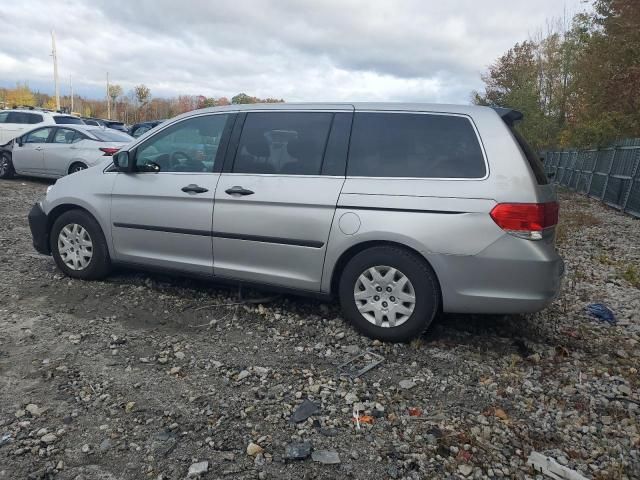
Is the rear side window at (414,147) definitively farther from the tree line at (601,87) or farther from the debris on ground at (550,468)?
the tree line at (601,87)

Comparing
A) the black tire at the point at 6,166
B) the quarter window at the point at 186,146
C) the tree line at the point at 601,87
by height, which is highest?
the tree line at the point at 601,87

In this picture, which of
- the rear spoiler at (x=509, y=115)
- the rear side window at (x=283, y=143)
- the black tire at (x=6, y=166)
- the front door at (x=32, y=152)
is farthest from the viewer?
the black tire at (x=6, y=166)

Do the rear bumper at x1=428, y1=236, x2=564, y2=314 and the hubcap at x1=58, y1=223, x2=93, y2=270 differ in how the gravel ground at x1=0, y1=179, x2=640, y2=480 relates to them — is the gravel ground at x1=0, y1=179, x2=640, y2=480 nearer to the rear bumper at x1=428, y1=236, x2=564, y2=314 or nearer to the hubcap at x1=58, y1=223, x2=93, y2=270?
the hubcap at x1=58, y1=223, x2=93, y2=270

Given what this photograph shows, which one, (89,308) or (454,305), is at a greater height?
(454,305)

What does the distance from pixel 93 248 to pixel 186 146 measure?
145 cm

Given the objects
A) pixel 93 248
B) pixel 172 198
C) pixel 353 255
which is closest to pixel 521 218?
pixel 353 255

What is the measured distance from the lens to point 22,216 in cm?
852

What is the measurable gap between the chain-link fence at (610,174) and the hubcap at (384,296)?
242 inches

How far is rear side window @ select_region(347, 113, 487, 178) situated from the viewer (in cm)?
373

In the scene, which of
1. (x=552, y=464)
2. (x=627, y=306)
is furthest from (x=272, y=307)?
(x=627, y=306)

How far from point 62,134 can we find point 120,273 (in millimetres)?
8220

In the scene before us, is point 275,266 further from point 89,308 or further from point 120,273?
point 120,273

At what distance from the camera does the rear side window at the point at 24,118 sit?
1638 cm

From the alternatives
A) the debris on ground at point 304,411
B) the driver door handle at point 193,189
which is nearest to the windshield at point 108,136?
the driver door handle at point 193,189
